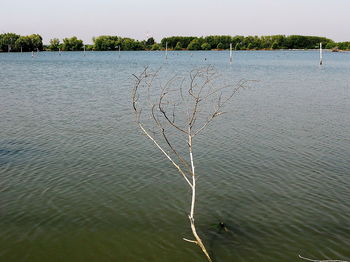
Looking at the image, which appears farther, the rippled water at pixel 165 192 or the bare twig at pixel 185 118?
the rippled water at pixel 165 192

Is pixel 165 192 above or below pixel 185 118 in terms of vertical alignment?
below

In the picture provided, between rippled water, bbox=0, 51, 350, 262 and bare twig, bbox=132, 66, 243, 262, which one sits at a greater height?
bare twig, bbox=132, 66, 243, 262

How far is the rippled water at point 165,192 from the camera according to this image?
9438 millimetres

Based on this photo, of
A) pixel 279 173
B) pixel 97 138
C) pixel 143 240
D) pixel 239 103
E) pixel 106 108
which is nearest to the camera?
pixel 143 240

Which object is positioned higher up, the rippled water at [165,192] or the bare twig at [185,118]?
the bare twig at [185,118]

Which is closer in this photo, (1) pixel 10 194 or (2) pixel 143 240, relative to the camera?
(2) pixel 143 240

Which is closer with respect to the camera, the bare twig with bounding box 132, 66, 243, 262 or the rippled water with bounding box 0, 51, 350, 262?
the bare twig with bounding box 132, 66, 243, 262

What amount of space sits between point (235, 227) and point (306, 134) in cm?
1202

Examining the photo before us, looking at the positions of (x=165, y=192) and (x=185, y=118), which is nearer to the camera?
(x=165, y=192)

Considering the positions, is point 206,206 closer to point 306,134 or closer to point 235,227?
point 235,227

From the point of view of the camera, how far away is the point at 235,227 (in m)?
10.3

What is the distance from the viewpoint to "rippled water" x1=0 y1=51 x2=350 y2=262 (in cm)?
944

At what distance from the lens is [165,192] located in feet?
41.7

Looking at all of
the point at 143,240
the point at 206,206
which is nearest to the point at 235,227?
the point at 206,206
